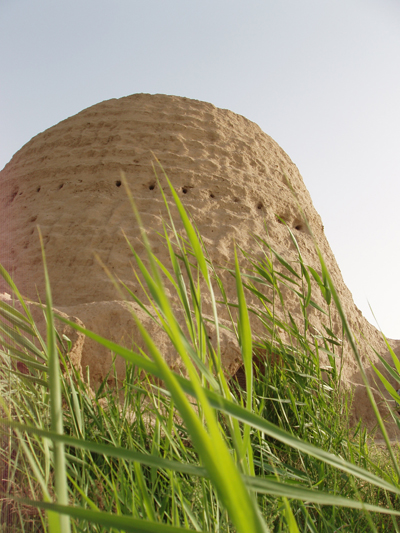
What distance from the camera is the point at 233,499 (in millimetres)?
229

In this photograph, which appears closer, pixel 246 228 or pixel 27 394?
pixel 27 394

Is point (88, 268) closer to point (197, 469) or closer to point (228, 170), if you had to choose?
point (228, 170)

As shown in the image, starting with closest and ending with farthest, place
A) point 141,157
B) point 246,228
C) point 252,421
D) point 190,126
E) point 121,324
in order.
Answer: point 252,421 < point 121,324 < point 246,228 < point 141,157 < point 190,126

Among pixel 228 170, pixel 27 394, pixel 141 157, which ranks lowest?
pixel 27 394

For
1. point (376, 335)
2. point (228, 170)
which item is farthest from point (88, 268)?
point (376, 335)

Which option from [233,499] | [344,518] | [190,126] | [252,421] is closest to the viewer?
[233,499]

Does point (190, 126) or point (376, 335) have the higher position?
point (190, 126)

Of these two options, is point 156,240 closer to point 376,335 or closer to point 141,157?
point 141,157

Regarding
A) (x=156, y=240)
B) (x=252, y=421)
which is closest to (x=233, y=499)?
(x=252, y=421)

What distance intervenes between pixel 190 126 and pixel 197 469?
145 inches

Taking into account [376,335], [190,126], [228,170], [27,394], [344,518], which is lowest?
[344,518]

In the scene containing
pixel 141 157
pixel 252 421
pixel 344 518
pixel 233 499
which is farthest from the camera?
pixel 141 157

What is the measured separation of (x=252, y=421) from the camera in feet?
1.11

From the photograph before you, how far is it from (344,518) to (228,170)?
2931 millimetres
